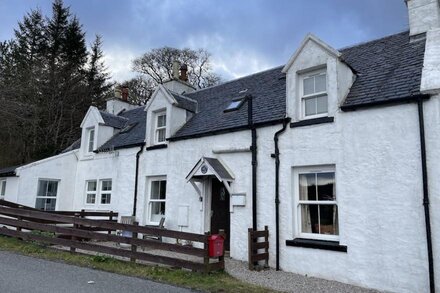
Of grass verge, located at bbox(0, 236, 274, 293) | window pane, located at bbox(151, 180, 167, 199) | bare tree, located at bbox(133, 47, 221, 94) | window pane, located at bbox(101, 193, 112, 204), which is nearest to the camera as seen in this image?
grass verge, located at bbox(0, 236, 274, 293)

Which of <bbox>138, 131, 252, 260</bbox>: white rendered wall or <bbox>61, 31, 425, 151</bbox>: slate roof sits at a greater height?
<bbox>61, 31, 425, 151</bbox>: slate roof

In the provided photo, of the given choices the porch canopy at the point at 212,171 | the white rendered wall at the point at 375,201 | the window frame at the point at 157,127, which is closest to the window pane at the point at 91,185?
the window frame at the point at 157,127

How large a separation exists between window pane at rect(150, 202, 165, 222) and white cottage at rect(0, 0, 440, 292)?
43mm

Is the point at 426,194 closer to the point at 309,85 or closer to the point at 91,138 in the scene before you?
the point at 309,85

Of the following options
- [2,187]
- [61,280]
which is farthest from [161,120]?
[2,187]

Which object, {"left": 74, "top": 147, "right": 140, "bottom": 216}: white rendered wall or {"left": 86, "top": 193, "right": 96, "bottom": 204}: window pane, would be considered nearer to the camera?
{"left": 74, "top": 147, "right": 140, "bottom": 216}: white rendered wall

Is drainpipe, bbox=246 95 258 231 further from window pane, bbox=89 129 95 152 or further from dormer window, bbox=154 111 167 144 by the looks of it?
window pane, bbox=89 129 95 152

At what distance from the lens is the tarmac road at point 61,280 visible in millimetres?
6561

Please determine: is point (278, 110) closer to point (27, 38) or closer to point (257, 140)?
point (257, 140)

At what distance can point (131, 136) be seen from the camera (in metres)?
16.5

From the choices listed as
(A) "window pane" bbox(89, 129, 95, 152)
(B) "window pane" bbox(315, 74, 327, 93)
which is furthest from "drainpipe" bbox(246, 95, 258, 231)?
(A) "window pane" bbox(89, 129, 95, 152)

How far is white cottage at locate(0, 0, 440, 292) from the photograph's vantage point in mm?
7648

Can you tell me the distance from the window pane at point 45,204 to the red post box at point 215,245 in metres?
12.0

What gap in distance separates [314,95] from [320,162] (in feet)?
6.76
